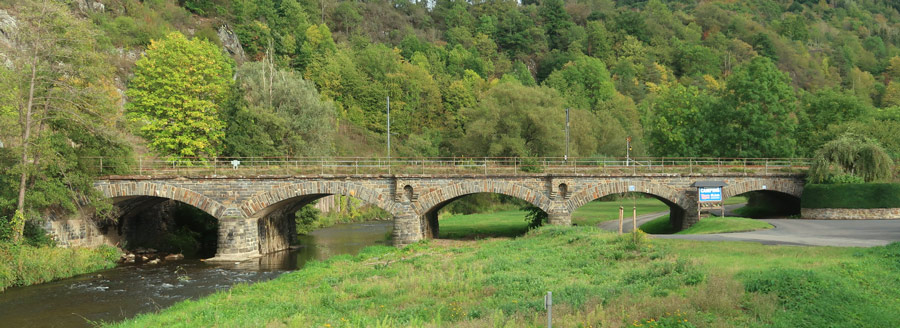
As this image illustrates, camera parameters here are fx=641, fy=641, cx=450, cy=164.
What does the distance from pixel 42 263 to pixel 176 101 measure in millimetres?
17918

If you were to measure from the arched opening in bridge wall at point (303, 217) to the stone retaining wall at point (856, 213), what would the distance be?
2889 cm

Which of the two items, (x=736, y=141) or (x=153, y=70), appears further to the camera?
(x=736, y=141)

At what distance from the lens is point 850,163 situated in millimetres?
42156

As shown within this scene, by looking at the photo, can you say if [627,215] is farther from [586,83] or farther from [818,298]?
[586,83]

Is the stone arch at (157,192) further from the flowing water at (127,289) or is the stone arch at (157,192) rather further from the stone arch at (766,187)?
the stone arch at (766,187)

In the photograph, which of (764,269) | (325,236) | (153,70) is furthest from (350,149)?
(764,269)

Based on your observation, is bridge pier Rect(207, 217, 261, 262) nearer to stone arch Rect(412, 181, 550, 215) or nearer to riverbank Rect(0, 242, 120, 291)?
riverbank Rect(0, 242, 120, 291)

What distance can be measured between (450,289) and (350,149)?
60751 millimetres

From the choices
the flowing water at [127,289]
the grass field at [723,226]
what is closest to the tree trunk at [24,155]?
the flowing water at [127,289]

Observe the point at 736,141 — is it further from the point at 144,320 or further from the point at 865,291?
the point at 144,320

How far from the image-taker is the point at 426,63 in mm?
124625

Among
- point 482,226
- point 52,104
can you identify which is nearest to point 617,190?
point 482,226

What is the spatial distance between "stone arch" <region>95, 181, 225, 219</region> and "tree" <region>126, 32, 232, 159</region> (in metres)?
7.57

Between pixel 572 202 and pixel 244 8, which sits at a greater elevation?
pixel 244 8
